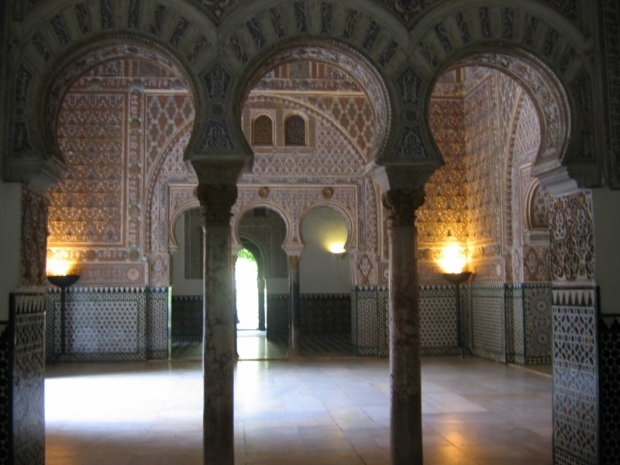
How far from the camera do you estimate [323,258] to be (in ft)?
58.4

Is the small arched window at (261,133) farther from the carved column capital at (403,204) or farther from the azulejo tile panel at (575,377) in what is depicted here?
the azulejo tile panel at (575,377)

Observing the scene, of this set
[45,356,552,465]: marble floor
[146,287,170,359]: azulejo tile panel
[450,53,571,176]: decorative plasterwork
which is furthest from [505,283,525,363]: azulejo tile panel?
[146,287,170,359]: azulejo tile panel

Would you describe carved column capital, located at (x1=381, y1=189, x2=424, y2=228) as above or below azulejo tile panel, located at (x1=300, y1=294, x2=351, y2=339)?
above

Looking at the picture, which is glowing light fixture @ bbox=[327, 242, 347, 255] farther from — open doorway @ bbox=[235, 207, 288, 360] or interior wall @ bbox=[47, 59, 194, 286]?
interior wall @ bbox=[47, 59, 194, 286]

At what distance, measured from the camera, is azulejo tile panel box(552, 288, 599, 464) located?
5.10m

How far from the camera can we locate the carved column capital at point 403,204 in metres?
5.43

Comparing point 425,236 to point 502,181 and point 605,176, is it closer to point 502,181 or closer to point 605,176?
point 502,181

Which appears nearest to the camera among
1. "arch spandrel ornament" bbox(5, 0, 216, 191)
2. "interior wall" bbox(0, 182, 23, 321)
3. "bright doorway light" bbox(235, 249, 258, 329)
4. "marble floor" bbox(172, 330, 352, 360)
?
"interior wall" bbox(0, 182, 23, 321)

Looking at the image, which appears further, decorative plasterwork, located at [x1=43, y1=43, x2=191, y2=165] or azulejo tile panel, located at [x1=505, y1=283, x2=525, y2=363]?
azulejo tile panel, located at [x1=505, y1=283, x2=525, y2=363]

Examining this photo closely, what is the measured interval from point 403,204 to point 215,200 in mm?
1527

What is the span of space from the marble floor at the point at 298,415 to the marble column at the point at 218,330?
651 millimetres

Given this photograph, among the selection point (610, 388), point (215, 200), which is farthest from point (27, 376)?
point (610, 388)

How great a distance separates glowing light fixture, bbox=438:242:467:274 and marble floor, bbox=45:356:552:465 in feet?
6.51

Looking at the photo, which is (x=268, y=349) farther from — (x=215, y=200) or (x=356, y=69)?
(x=356, y=69)
